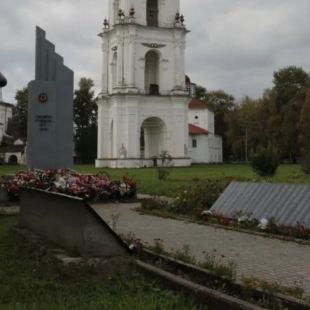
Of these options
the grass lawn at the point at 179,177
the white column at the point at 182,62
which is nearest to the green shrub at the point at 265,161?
the grass lawn at the point at 179,177

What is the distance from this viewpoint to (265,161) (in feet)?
84.0

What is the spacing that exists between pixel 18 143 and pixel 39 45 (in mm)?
77733

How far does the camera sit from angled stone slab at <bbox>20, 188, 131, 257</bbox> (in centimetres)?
704

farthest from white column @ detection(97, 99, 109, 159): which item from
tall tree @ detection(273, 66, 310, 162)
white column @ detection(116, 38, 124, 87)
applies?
tall tree @ detection(273, 66, 310, 162)

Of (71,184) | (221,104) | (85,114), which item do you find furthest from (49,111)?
(221,104)

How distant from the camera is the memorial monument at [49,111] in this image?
646 inches

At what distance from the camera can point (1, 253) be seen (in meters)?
7.93

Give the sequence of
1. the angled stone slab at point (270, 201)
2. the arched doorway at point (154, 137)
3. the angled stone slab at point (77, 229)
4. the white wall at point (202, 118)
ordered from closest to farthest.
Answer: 1. the angled stone slab at point (77, 229)
2. the angled stone slab at point (270, 201)
3. the arched doorway at point (154, 137)
4. the white wall at point (202, 118)

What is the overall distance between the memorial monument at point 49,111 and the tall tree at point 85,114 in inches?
2497

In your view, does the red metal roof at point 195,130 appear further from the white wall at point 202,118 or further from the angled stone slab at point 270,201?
the angled stone slab at point 270,201

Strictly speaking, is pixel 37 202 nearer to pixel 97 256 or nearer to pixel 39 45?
pixel 97 256

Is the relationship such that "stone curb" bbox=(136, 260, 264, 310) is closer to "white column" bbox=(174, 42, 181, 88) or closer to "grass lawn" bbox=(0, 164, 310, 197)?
"grass lawn" bbox=(0, 164, 310, 197)

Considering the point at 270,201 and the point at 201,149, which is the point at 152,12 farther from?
the point at 270,201

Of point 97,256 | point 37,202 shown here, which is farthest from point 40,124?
point 97,256
